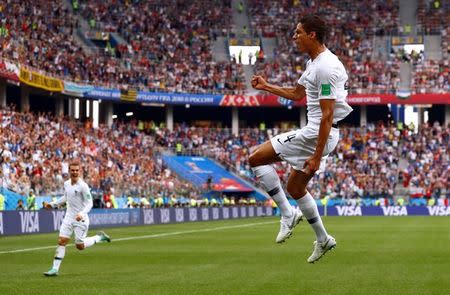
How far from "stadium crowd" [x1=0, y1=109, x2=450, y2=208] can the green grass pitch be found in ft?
77.3

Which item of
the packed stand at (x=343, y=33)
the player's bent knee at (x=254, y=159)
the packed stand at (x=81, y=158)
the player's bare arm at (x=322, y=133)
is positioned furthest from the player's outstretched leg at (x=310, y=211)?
the packed stand at (x=343, y=33)

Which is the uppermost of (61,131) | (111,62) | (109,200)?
(111,62)

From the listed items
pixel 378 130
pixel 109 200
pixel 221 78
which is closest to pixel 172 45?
pixel 221 78

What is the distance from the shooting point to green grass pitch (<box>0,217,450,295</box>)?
13.7 m

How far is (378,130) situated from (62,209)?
45377 millimetres

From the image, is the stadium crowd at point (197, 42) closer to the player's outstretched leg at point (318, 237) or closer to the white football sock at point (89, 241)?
the white football sock at point (89, 241)

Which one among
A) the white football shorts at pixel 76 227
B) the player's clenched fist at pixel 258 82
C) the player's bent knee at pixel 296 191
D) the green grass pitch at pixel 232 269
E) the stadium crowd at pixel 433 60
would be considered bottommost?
the green grass pitch at pixel 232 269

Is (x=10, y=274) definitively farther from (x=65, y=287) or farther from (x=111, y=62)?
(x=111, y=62)

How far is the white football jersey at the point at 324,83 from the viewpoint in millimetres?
11570

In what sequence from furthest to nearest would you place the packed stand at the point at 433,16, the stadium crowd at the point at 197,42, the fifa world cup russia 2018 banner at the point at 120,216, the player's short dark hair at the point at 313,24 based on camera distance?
the packed stand at the point at 433,16
the stadium crowd at the point at 197,42
the fifa world cup russia 2018 banner at the point at 120,216
the player's short dark hair at the point at 313,24

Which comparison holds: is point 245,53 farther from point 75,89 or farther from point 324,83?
point 324,83

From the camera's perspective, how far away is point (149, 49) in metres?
81.0

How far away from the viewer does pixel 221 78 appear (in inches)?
3285

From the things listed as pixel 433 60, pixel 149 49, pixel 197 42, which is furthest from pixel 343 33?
pixel 149 49
